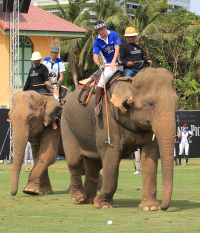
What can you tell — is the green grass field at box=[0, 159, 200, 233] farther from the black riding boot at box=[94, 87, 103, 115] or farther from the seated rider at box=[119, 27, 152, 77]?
the seated rider at box=[119, 27, 152, 77]

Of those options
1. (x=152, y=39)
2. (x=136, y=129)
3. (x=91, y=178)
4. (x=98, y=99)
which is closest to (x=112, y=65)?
(x=98, y=99)

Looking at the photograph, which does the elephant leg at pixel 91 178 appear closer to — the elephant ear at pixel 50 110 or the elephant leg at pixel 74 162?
the elephant leg at pixel 74 162

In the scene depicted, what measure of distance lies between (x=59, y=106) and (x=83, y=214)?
5324mm

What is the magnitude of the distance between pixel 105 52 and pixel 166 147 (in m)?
2.97

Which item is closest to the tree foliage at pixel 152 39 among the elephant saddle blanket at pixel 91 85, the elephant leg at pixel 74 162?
the elephant leg at pixel 74 162

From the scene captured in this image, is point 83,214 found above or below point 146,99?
below

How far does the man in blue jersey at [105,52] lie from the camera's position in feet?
36.8

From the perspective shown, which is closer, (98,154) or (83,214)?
(83,214)

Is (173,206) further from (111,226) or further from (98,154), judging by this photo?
(111,226)

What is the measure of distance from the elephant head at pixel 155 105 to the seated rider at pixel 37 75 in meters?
4.71

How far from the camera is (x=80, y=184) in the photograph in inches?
500

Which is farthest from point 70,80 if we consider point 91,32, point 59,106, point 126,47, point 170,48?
point 126,47

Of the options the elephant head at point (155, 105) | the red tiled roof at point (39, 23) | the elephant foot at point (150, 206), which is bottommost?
the elephant foot at point (150, 206)

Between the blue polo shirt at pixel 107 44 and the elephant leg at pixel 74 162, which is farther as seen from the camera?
the elephant leg at pixel 74 162
